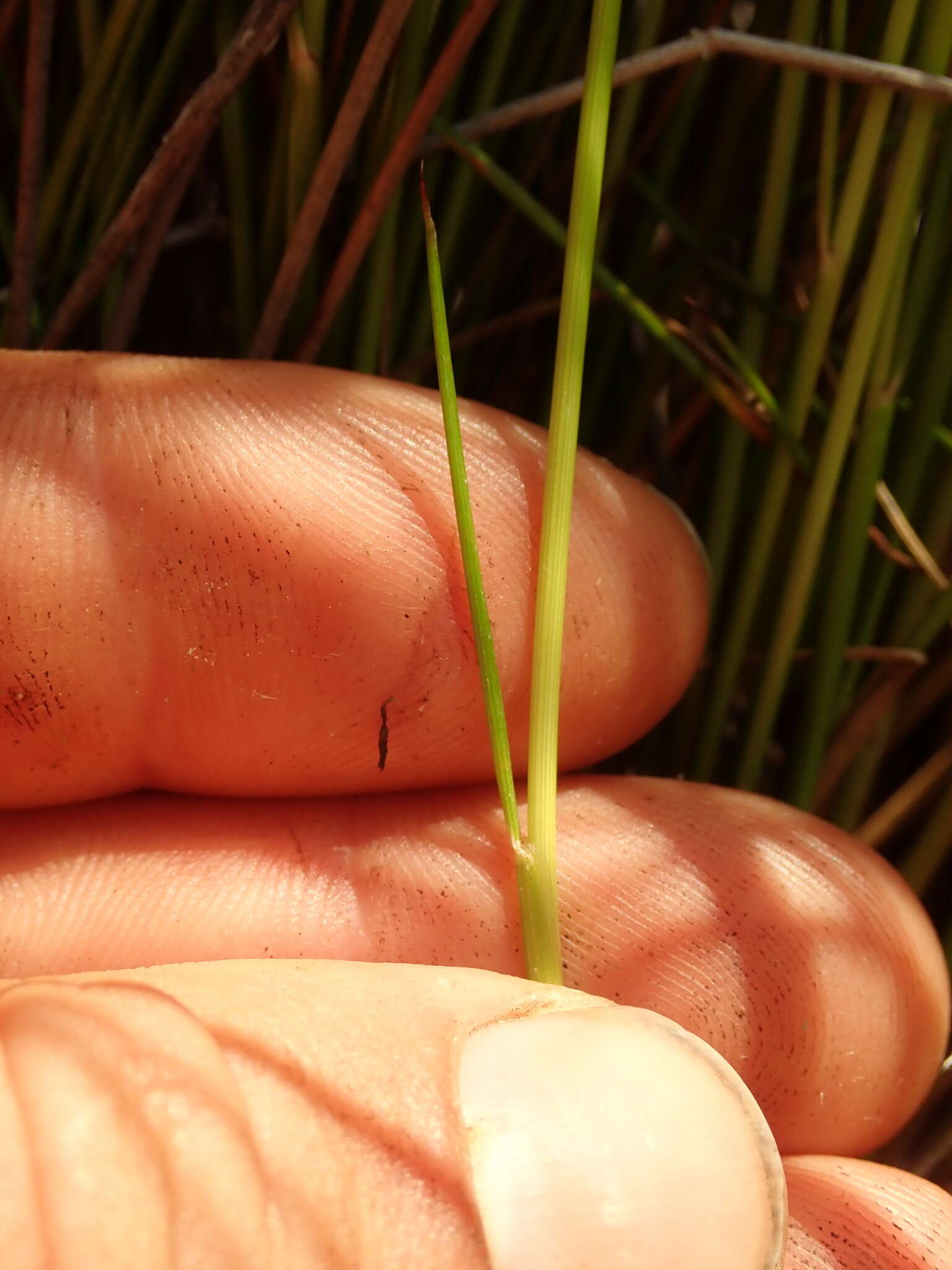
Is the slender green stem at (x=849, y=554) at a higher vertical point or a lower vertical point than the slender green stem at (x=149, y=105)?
lower

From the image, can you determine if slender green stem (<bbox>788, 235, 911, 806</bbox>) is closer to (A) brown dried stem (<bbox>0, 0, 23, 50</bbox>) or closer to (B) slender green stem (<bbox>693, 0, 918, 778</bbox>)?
(B) slender green stem (<bbox>693, 0, 918, 778</bbox>)

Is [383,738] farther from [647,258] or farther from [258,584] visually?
[647,258]

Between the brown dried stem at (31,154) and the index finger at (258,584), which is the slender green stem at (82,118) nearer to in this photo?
the brown dried stem at (31,154)

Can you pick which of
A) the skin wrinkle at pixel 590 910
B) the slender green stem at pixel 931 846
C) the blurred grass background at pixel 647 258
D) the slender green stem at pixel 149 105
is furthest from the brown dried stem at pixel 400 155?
the slender green stem at pixel 931 846

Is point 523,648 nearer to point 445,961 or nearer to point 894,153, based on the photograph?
point 445,961

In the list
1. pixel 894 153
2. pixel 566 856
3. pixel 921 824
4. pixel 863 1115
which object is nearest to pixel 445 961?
pixel 566 856

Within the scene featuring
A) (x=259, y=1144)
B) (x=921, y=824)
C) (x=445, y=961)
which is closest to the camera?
(x=259, y=1144)
